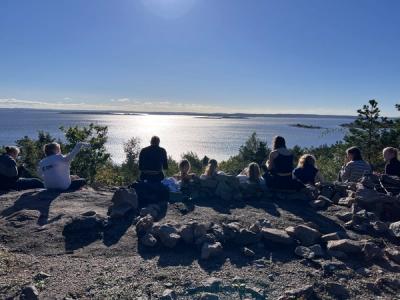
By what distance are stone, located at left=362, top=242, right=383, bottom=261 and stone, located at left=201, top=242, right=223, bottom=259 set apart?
2.34 m

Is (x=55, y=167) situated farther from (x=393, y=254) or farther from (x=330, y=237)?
(x=393, y=254)

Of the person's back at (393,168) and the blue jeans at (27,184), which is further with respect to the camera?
the blue jeans at (27,184)

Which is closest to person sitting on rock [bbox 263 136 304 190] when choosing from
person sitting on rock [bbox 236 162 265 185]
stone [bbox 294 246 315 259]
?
person sitting on rock [bbox 236 162 265 185]

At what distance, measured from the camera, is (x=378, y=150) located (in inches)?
1001

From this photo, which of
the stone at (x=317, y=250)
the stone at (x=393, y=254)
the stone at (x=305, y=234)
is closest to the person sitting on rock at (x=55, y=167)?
the stone at (x=305, y=234)

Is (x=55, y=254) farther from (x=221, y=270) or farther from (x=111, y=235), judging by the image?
(x=221, y=270)

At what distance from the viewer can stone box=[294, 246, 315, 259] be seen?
6.34m

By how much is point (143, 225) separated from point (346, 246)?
3.57m

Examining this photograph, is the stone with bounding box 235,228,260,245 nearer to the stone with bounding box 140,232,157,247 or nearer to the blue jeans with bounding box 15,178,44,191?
the stone with bounding box 140,232,157,247

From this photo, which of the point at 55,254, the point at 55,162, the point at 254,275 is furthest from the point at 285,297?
the point at 55,162

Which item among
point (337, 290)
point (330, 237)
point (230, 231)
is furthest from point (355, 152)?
point (337, 290)

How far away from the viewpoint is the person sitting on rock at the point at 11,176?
32.8 feet

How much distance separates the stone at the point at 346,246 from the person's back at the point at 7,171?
784cm

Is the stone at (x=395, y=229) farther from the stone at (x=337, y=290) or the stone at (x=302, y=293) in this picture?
the stone at (x=302, y=293)
